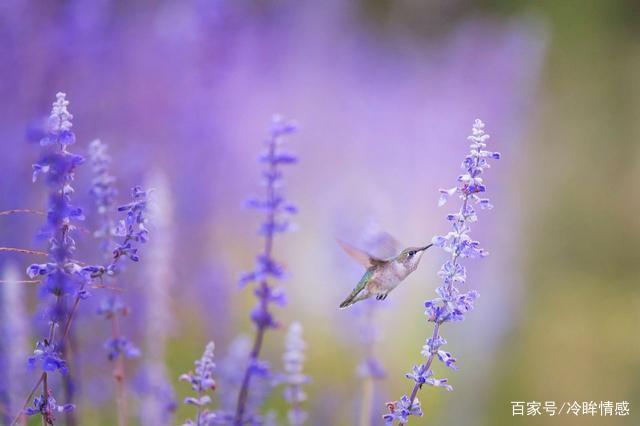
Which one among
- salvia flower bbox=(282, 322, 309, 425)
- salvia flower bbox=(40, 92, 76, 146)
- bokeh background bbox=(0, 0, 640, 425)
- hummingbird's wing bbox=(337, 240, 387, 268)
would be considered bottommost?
salvia flower bbox=(282, 322, 309, 425)

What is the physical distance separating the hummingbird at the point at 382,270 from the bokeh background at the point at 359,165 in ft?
0.92

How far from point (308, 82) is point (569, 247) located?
817 mm

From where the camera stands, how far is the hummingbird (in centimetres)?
80

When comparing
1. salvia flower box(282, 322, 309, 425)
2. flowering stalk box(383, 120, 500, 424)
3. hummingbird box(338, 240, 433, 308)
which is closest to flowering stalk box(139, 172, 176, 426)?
salvia flower box(282, 322, 309, 425)

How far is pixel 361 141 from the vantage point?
6.21 feet

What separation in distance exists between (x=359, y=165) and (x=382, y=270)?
1.03m

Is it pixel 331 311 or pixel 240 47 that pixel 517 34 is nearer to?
pixel 240 47

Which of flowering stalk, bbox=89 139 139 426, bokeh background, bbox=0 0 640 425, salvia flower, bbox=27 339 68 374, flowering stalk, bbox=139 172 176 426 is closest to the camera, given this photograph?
salvia flower, bbox=27 339 68 374

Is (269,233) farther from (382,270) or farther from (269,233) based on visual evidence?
(382,270)

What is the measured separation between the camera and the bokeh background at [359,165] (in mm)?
1386

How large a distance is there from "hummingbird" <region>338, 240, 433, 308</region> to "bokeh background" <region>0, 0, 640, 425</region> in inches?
11.1

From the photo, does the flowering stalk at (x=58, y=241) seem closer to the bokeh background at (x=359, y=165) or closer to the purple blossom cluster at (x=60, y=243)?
the purple blossom cluster at (x=60, y=243)

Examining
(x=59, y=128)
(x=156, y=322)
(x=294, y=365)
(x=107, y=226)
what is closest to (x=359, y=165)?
(x=156, y=322)

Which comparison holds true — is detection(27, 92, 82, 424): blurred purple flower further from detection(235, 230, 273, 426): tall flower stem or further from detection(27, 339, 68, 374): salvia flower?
detection(235, 230, 273, 426): tall flower stem
